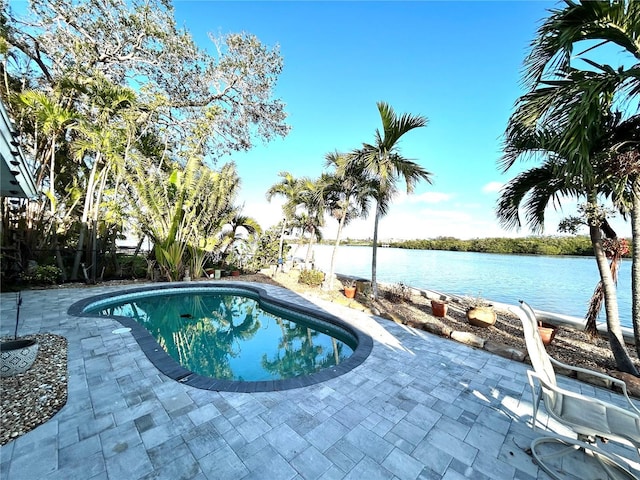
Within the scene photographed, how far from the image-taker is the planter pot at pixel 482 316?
6.10 m

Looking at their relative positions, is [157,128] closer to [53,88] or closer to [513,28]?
[53,88]

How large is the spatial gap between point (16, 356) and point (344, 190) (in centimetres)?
856

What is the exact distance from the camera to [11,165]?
308 cm

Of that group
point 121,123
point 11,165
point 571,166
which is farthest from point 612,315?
point 121,123

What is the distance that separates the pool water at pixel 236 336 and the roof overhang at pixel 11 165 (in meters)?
3.58

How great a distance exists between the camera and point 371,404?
287 cm

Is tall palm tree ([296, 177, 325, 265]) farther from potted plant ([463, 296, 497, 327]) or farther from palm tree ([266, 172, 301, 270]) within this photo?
potted plant ([463, 296, 497, 327])

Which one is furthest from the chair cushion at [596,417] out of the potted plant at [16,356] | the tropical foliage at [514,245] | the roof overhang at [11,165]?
the tropical foliage at [514,245]

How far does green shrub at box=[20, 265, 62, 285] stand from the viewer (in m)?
7.84

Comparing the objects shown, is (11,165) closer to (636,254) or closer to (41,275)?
(41,275)

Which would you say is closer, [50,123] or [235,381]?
[235,381]

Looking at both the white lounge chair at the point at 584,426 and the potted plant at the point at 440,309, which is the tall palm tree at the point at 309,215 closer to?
the potted plant at the point at 440,309

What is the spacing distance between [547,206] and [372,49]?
7.62 metres

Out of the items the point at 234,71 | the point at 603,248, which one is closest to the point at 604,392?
the point at 603,248
